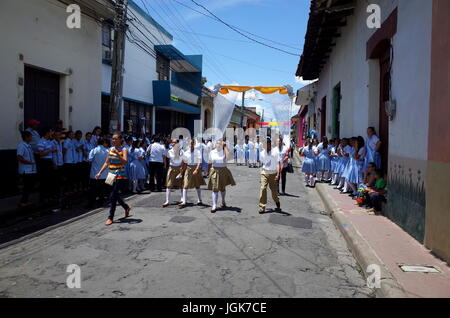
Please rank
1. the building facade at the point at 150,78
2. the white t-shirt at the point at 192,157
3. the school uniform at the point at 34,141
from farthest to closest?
the building facade at the point at 150,78 < the school uniform at the point at 34,141 < the white t-shirt at the point at 192,157

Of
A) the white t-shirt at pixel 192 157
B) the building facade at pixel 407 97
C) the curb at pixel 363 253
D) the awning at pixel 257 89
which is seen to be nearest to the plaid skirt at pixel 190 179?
the white t-shirt at pixel 192 157

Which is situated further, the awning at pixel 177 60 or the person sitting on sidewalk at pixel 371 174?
the awning at pixel 177 60

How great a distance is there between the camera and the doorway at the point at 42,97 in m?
10.7

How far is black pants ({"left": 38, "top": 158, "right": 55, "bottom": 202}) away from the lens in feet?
30.0

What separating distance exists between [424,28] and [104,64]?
12126 millimetres

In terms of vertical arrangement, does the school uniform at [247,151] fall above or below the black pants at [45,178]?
above

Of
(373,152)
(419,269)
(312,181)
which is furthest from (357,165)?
(419,269)

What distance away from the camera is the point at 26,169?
8.41 m

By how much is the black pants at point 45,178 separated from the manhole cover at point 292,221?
5480 millimetres

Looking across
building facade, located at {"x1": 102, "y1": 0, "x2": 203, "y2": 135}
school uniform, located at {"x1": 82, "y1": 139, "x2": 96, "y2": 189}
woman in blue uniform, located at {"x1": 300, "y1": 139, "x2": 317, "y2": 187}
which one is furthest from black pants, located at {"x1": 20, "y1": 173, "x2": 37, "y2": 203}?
woman in blue uniform, located at {"x1": 300, "y1": 139, "x2": 317, "y2": 187}

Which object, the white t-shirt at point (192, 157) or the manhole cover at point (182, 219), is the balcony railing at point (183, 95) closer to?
the white t-shirt at point (192, 157)

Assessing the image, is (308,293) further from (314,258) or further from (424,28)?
(424,28)

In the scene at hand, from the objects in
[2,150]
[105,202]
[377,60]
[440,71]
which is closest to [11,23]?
[2,150]

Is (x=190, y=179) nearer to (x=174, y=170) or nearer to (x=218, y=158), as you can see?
(x=174, y=170)
